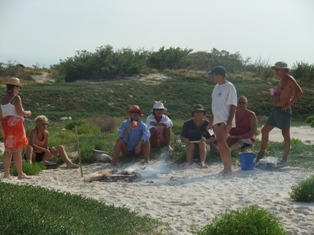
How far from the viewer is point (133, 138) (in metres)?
10.3

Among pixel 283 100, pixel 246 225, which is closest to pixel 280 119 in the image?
pixel 283 100

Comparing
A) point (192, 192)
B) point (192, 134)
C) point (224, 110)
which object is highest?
point (224, 110)

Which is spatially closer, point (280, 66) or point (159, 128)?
point (280, 66)

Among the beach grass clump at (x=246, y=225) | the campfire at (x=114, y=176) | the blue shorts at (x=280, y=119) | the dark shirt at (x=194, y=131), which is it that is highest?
the blue shorts at (x=280, y=119)

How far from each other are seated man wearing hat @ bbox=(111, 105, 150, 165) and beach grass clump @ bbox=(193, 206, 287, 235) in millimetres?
5465

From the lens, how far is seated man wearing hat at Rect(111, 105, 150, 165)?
1000 cm

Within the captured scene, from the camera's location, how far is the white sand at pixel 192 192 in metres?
5.73

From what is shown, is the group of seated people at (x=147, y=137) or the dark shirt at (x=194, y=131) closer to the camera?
the group of seated people at (x=147, y=137)

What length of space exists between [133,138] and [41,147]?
1.71 meters

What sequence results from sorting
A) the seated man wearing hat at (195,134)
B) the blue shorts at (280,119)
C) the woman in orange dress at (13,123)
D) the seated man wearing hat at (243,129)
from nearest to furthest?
the woman in orange dress at (13,123) < the blue shorts at (280,119) < the seated man wearing hat at (195,134) < the seated man wearing hat at (243,129)

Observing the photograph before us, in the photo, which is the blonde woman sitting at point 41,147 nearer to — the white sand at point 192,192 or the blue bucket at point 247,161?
the white sand at point 192,192

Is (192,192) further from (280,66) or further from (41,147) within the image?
(41,147)

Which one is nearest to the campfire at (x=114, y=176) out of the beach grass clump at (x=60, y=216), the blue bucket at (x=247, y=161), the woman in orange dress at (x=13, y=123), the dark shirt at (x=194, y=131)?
the woman in orange dress at (x=13, y=123)

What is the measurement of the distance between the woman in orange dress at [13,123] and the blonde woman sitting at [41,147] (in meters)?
1.40
